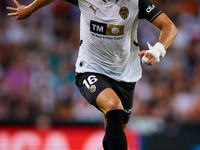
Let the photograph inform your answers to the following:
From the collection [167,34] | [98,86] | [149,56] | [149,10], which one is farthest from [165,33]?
[98,86]

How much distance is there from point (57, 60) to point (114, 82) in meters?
5.96

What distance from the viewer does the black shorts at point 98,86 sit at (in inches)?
176

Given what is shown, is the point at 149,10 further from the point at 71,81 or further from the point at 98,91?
the point at 71,81

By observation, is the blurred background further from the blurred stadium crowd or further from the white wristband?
the white wristband

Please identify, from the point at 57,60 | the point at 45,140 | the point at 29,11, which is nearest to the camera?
the point at 29,11

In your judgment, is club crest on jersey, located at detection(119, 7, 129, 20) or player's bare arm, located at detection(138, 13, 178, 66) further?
club crest on jersey, located at detection(119, 7, 129, 20)

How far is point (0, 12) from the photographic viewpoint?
38.7 feet

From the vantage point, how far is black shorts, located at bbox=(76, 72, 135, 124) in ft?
14.6

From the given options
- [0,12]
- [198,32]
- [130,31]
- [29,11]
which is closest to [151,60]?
[130,31]

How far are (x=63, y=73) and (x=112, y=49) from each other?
5644 millimetres

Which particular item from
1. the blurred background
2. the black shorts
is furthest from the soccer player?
the blurred background

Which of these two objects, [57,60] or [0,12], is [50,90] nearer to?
[57,60]

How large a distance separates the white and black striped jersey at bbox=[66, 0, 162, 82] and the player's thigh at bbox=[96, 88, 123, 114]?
0.56 meters

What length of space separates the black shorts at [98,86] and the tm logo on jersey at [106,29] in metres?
0.54
